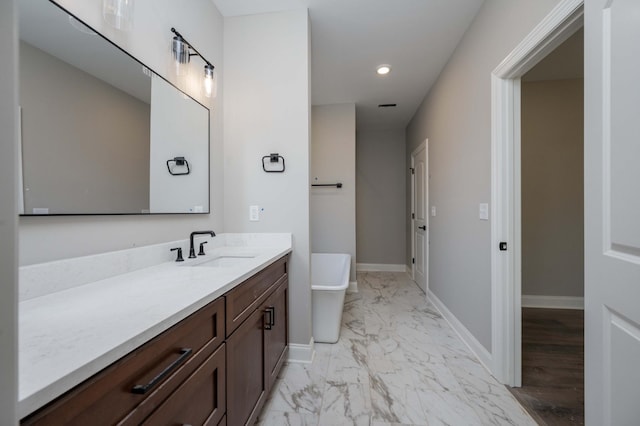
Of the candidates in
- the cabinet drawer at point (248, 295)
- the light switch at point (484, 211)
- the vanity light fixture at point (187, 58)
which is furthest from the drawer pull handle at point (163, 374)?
the light switch at point (484, 211)

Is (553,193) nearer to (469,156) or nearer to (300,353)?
(469,156)

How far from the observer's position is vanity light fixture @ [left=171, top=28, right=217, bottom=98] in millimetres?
1452

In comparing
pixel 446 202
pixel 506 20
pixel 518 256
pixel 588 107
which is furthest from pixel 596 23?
pixel 446 202

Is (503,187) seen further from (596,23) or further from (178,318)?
(178,318)

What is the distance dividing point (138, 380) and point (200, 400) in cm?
31

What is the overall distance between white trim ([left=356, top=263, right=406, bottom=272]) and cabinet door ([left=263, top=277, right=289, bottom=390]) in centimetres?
309

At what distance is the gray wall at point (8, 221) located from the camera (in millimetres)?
302

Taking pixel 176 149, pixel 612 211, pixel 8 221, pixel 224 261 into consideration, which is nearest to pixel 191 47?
pixel 176 149

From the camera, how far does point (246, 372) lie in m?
1.15

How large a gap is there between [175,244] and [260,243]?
61cm

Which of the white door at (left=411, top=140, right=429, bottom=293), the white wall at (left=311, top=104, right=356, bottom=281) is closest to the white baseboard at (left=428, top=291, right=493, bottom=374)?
the white door at (left=411, top=140, right=429, bottom=293)

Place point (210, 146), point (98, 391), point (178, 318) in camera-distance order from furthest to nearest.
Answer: point (210, 146)
point (178, 318)
point (98, 391)

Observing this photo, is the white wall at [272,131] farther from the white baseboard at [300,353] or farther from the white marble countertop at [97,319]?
the white marble countertop at [97,319]

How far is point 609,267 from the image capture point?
0.81 metres
